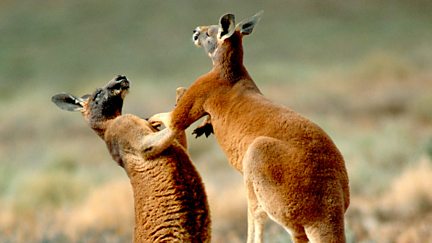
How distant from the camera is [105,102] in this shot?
282 inches

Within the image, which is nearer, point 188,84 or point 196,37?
point 196,37

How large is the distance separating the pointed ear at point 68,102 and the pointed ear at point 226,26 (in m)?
1.25

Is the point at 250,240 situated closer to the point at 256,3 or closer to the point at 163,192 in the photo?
the point at 163,192

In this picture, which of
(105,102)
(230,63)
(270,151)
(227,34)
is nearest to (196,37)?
(227,34)

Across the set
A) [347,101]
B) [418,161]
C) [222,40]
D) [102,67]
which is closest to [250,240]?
[222,40]

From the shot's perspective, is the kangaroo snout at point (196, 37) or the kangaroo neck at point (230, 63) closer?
the kangaroo neck at point (230, 63)

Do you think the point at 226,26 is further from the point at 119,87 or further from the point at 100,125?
the point at 100,125

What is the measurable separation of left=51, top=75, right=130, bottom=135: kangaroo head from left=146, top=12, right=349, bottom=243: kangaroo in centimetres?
60

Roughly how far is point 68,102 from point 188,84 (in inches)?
1917

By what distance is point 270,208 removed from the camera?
6027mm

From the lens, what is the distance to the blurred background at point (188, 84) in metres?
18.8

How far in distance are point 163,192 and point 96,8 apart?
81048mm

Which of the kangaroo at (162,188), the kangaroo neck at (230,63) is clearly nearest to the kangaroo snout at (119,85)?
the kangaroo at (162,188)

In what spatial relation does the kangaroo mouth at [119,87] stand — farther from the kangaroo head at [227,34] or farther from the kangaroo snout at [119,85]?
the kangaroo head at [227,34]
